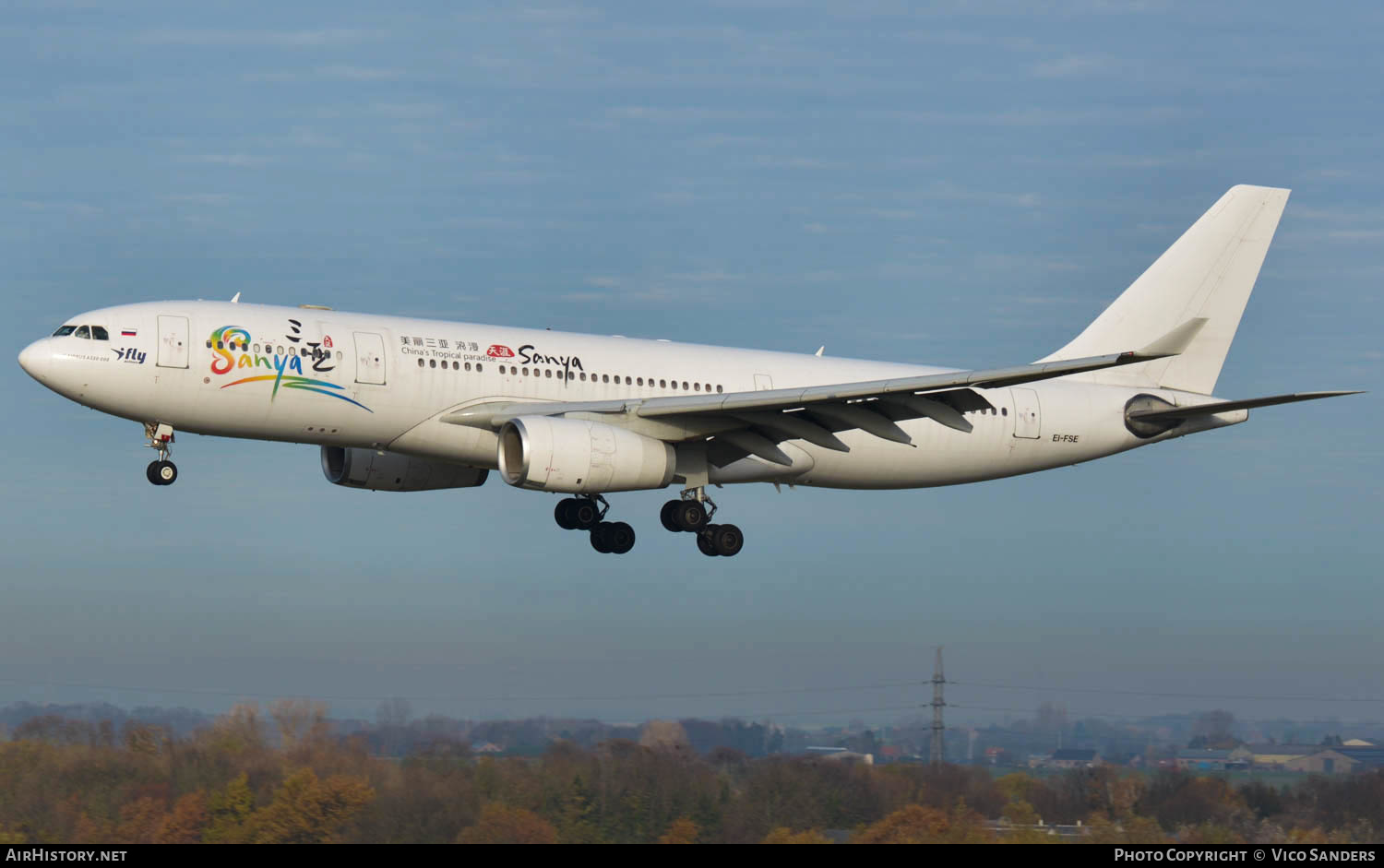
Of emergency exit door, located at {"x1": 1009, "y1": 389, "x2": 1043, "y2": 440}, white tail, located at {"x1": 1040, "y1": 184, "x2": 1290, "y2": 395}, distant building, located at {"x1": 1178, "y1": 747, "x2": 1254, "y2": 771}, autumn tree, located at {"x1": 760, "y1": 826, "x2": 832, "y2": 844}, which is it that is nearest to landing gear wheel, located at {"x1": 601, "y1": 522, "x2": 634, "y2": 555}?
emergency exit door, located at {"x1": 1009, "y1": 389, "x2": 1043, "y2": 440}

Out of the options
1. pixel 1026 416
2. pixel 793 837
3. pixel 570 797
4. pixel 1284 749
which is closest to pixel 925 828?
pixel 793 837

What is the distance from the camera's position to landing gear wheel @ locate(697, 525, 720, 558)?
44.4m

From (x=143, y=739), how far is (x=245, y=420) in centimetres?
717

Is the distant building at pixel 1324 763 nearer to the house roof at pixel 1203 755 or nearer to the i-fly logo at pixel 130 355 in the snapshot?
the house roof at pixel 1203 755

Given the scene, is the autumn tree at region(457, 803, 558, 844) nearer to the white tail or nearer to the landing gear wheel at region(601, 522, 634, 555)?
the landing gear wheel at region(601, 522, 634, 555)

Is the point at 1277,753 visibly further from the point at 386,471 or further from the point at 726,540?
the point at 386,471

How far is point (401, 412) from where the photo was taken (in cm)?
4016

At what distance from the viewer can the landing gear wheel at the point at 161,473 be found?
3984 centimetres

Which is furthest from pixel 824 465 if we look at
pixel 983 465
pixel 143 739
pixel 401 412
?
pixel 143 739

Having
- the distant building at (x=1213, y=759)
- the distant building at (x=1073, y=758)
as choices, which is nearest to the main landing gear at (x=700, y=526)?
the distant building at (x=1073, y=758)
